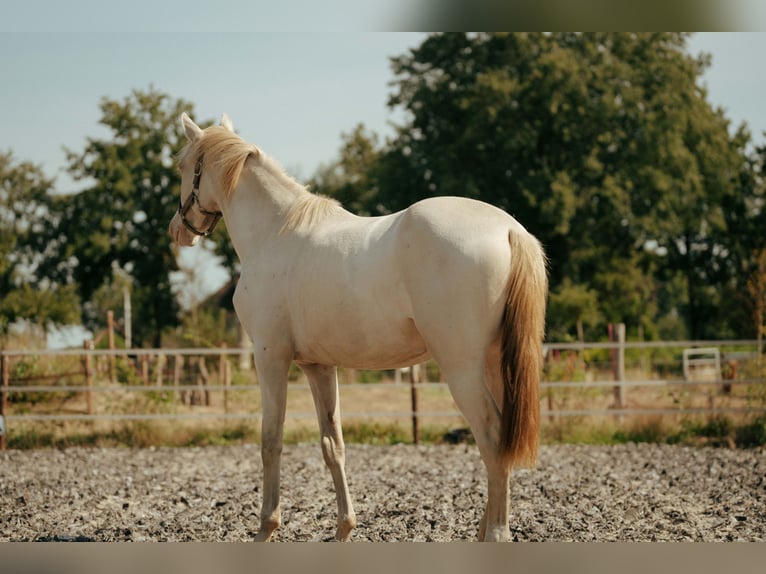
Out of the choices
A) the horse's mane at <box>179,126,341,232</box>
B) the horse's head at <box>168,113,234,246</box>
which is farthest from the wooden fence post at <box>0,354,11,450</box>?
the horse's mane at <box>179,126,341,232</box>

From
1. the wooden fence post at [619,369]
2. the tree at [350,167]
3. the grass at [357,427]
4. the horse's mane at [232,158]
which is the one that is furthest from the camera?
the tree at [350,167]

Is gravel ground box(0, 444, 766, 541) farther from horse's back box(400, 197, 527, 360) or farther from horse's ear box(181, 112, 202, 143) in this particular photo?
horse's ear box(181, 112, 202, 143)

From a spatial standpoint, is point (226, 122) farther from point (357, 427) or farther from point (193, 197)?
point (357, 427)

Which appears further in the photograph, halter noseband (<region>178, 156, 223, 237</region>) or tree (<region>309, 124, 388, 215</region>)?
tree (<region>309, 124, 388, 215</region>)

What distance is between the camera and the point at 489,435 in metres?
3.66

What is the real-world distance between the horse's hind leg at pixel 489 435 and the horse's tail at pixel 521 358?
5 cm

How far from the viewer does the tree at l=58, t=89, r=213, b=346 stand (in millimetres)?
32031

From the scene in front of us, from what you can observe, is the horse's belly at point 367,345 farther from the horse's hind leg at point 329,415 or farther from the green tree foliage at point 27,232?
the green tree foliage at point 27,232

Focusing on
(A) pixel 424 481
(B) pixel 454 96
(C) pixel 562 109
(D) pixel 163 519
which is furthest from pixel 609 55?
(D) pixel 163 519

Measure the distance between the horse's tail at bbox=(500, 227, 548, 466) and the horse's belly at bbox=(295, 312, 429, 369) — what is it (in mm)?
507

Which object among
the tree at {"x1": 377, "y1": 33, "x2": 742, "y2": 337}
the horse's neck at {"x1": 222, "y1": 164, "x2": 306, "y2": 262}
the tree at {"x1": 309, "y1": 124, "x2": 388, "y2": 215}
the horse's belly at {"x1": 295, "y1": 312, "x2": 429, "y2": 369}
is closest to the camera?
the horse's belly at {"x1": 295, "y1": 312, "x2": 429, "y2": 369}

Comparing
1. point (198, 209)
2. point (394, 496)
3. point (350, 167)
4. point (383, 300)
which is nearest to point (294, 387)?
point (394, 496)

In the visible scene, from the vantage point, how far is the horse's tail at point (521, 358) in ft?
11.9

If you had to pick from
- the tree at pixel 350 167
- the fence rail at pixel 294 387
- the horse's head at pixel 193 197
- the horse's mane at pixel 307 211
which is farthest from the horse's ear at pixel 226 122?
the tree at pixel 350 167
